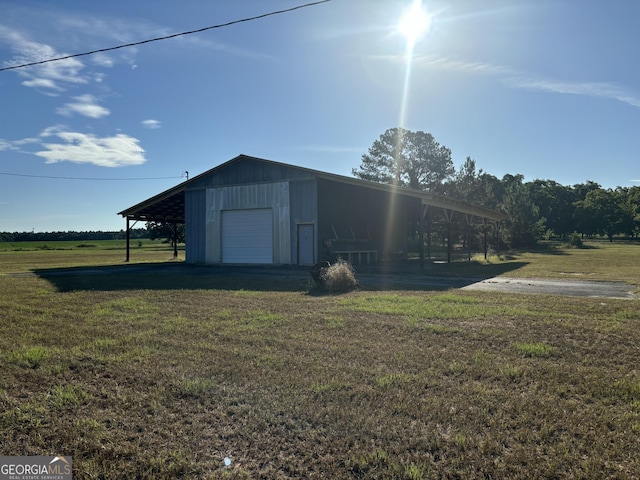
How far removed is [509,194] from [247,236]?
2707 centimetres

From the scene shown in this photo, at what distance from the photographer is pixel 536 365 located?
13.6 feet

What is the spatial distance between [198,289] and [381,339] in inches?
244

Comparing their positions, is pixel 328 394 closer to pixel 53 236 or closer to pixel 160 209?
pixel 160 209

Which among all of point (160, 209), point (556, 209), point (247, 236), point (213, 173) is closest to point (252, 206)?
point (247, 236)

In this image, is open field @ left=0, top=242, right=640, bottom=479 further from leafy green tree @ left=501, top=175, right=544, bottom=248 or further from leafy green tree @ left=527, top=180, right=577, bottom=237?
leafy green tree @ left=527, top=180, right=577, bottom=237

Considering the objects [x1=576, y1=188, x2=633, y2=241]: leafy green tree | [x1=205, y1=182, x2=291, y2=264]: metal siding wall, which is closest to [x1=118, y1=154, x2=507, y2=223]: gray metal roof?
[x1=205, y1=182, x2=291, y2=264]: metal siding wall

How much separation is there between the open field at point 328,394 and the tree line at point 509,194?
88.4 ft

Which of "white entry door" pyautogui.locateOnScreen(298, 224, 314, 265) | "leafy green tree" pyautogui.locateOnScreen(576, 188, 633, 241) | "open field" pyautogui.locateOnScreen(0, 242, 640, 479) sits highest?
"leafy green tree" pyautogui.locateOnScreen(576, 188, 633, 241)

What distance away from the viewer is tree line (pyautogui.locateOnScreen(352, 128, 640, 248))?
3528 centimetres

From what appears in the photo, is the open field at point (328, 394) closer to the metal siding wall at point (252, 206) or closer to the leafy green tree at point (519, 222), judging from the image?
the metal siding wall at point (252, 206)

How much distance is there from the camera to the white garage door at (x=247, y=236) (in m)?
17.9

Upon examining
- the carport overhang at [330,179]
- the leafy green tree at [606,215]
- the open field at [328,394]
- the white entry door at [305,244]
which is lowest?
the open field at [328,394]

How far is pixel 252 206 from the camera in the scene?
Result: 18.2 m

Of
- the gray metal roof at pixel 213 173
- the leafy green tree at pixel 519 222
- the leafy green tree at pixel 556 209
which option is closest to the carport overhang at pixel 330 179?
the gray metal roof at pixel 213 173
